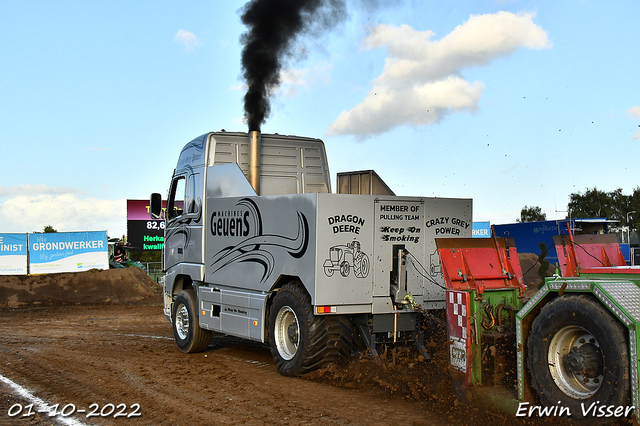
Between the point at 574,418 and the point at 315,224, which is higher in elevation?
the point at 315,224

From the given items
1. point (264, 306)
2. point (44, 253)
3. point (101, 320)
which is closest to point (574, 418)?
point (264, 306)

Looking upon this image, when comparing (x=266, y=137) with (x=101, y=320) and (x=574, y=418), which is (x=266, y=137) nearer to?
(x=574, y=418)

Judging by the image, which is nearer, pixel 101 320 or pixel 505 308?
pixel 505 308

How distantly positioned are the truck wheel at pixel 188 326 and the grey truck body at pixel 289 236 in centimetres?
24

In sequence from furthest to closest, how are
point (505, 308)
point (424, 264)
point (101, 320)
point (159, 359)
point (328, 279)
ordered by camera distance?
point (101, 320), point (159, 359), point (424, 264), point (328, 279), point (505, 308)

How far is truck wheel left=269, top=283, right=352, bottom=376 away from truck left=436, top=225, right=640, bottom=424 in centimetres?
191

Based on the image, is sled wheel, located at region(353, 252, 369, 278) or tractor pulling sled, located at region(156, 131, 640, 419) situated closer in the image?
tractor pulling sled, located at region(156, 131, 640, 419)

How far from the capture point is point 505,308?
22.1 ft

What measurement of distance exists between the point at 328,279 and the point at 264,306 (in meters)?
1.52

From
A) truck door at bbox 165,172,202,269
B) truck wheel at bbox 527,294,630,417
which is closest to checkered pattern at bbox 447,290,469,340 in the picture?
truck wheel at bbox 527,294,630,417

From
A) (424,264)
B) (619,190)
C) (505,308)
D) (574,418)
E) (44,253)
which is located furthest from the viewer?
(619,190)

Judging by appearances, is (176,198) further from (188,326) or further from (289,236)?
(289,236)

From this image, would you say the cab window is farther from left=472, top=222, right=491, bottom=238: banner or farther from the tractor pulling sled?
left=472, top=222, right=491, bottom=238: banner

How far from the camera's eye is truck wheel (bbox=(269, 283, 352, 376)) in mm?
7914
